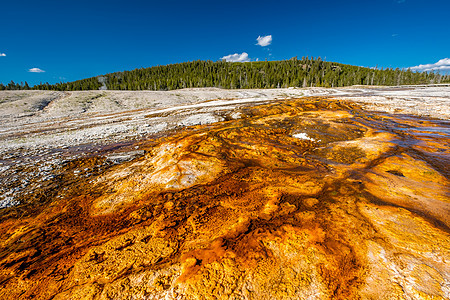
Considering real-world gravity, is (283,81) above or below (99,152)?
above

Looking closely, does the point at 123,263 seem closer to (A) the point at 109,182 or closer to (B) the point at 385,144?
(A) the point at 109,182

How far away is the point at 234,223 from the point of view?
372cm

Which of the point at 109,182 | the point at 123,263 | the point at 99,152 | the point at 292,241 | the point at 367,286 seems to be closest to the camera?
the point at 367,286

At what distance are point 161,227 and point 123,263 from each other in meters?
0.88

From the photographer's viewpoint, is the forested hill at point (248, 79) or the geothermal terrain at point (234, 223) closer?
the geothermal terrain at point (234, 223)

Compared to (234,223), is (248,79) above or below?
above

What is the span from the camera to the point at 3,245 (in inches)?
143

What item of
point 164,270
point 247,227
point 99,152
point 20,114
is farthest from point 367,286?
point 20,114

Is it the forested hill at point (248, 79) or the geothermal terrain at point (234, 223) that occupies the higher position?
the forested hill at point (248, 79)

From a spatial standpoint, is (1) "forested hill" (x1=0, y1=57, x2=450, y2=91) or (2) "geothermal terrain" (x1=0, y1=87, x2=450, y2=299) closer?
(2) "geothermal terrain" (x1=0, y1=87, x2=450, y2=299)

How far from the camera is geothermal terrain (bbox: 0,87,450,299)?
8.29 feet

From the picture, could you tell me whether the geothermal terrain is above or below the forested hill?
below

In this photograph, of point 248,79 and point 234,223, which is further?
point 248,79

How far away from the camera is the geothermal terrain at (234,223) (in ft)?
8.29
